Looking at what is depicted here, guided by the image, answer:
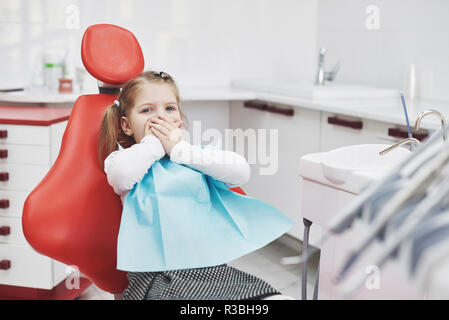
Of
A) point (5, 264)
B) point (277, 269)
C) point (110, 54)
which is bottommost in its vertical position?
point (277, 269)

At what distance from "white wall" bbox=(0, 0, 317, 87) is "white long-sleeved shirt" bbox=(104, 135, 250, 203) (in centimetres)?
172

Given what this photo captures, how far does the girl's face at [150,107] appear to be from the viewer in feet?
4.72

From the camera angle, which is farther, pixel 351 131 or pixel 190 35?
pixel 190 35

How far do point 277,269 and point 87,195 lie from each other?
1559 mm

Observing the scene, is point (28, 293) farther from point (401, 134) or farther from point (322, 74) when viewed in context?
point (322, 74)

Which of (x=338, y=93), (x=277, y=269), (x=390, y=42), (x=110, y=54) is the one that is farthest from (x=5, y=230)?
(x=390, y=42)

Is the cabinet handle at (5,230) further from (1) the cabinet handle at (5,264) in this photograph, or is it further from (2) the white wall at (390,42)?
(2) the white wall at (390,42)

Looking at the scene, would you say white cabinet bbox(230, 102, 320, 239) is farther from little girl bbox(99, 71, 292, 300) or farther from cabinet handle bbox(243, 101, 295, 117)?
little girl bbox(99, 71, 292, 300)

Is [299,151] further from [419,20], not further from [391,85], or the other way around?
[419,20]

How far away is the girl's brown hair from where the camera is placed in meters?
1.46

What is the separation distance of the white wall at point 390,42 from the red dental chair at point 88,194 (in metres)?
1.49

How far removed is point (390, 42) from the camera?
110 inches

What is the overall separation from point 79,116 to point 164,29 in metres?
1.73

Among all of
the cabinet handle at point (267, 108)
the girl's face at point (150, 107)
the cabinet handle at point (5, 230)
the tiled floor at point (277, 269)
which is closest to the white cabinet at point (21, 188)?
the cabinet handle at point (5, 230)
